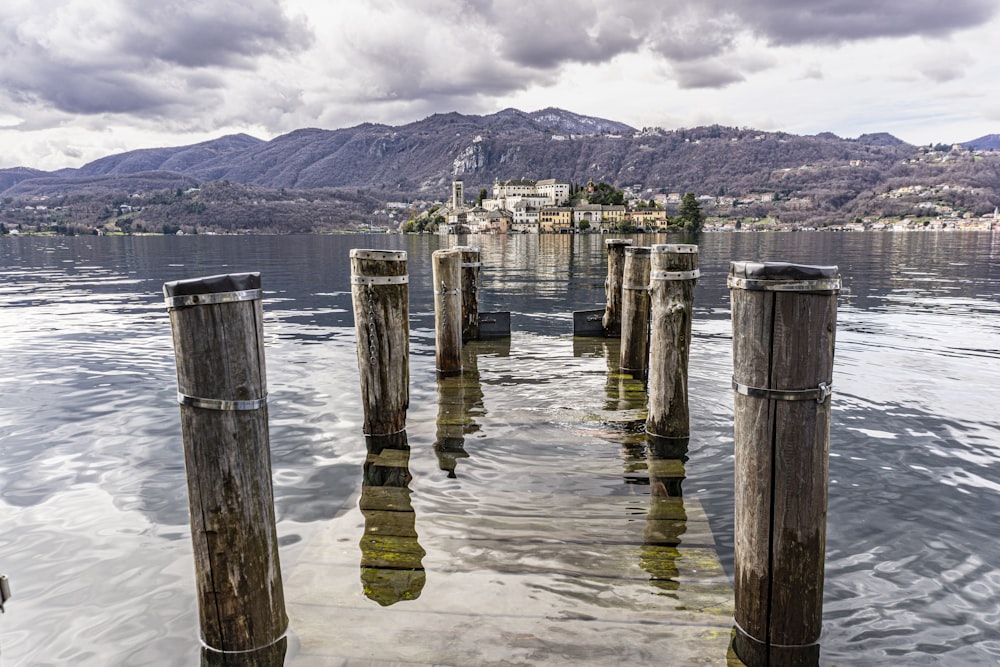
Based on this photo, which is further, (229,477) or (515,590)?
(515,590)

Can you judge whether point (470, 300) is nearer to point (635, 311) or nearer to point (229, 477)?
point (635, 311)

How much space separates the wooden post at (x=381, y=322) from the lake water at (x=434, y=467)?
985 mm

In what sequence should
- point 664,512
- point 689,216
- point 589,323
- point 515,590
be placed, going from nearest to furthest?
point 515,590 → point 664,512 → point 589,323 → point 689,216

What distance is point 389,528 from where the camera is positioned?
20.7ft

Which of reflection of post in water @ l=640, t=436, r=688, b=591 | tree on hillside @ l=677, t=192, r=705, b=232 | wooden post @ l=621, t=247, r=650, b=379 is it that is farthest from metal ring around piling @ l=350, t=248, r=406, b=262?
tree on hillside @ l=677, t=192, r=705, b=232

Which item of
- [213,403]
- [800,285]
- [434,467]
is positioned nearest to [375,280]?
[434,467]

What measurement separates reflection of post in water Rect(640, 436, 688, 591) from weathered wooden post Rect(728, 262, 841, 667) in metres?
1.03

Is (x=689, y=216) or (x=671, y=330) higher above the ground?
(x=689, y=216)

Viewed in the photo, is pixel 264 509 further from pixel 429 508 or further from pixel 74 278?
pixel 74 278

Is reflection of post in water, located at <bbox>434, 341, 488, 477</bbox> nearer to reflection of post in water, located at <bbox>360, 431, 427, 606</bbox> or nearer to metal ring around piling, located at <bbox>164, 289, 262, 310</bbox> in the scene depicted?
reflection of post in water, located at <bbox>360, 431, 427, 606</bbox>

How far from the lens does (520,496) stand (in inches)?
277

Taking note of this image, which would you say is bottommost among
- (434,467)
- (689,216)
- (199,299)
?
(434,467)

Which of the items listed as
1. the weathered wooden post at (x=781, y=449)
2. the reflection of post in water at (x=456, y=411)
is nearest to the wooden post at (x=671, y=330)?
the reflection of post in water at (x=456, y=411)

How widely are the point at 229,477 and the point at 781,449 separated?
3466 millimetres
